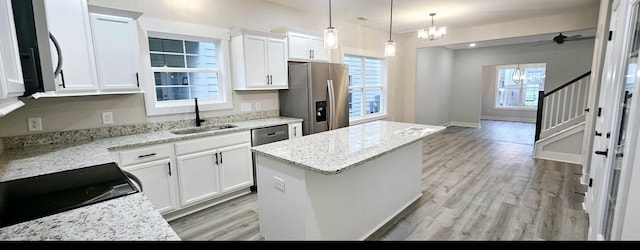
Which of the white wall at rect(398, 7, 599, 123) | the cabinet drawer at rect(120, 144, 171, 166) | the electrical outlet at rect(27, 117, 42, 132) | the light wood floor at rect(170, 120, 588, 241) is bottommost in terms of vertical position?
the light wood floor at rect(170, 120, 588, 241)

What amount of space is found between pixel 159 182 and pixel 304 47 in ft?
8.03

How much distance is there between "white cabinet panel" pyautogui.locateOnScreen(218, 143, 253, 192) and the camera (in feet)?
9.78

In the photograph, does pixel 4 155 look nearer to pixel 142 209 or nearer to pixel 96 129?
pixel 96 129

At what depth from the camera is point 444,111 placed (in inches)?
325

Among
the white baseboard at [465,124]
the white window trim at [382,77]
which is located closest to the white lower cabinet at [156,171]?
Result: the white window trim at [382,77]

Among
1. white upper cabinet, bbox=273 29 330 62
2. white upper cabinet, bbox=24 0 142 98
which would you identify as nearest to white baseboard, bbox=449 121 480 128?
white upper cabinet, bbox=273 29 330 62

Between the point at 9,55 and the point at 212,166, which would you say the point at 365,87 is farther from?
the point at 9,55

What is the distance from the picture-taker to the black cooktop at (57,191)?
1070mm

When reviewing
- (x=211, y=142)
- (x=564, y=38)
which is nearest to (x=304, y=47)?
(x=211, y=142)

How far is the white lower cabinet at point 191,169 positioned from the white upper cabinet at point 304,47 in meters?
1.36

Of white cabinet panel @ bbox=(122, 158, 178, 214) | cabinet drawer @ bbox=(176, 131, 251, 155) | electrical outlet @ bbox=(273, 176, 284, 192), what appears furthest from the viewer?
cabinet drawer @ bbox=(176, 131, 251, 155)

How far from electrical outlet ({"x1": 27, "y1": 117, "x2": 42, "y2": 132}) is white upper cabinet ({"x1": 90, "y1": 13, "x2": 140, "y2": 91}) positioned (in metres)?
0.58

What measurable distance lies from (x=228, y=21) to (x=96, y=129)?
1.78m

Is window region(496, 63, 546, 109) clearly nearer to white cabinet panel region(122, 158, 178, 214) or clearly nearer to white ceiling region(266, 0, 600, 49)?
white ceiling region(266, 0, 600, 49)
